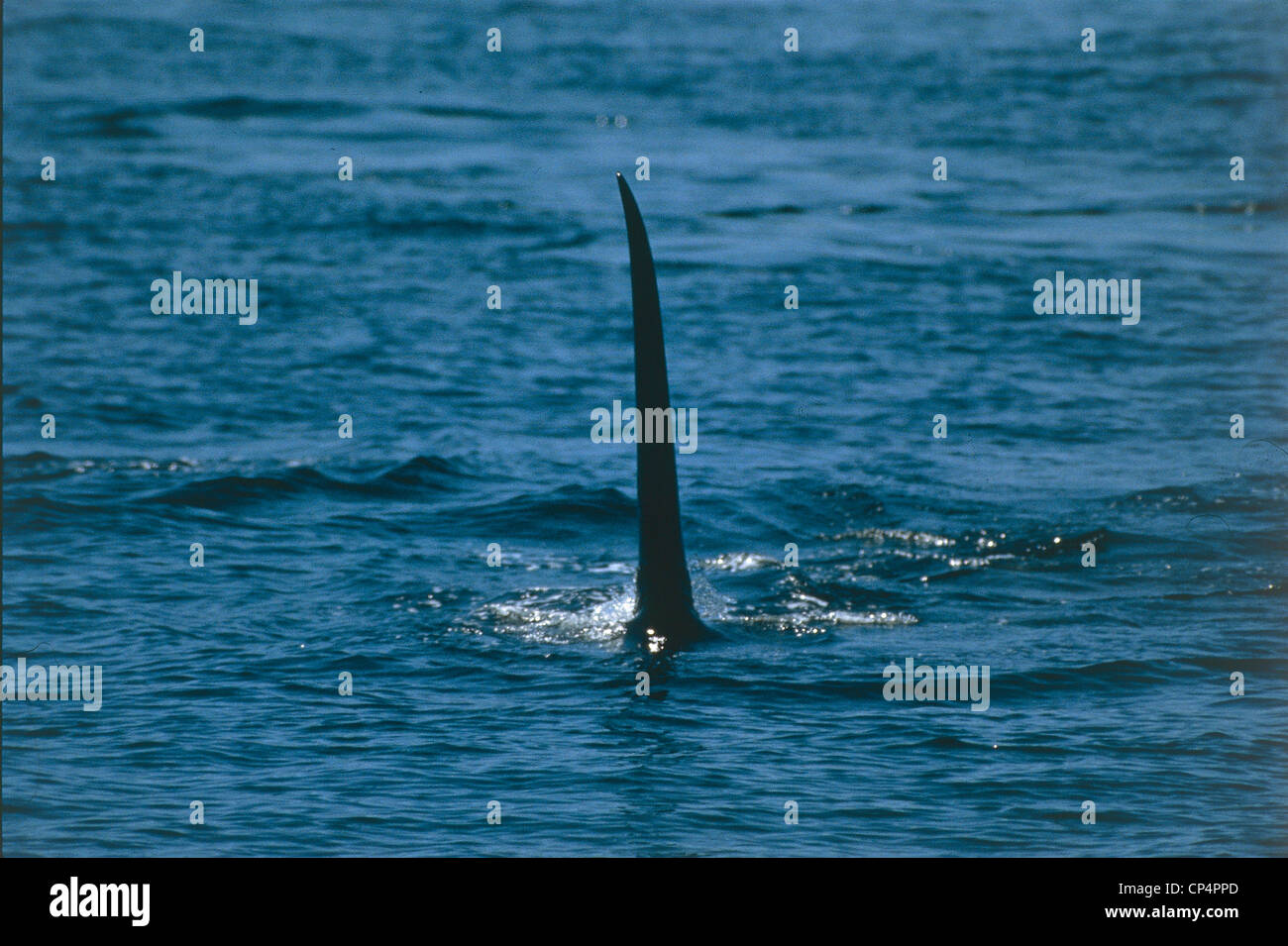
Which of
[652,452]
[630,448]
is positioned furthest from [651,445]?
[630,448]

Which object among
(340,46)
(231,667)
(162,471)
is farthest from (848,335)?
(340,46)

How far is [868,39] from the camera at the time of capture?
5566cm

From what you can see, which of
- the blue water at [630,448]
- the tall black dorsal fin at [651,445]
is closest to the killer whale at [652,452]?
the tall black dorsal fin at [651,445]

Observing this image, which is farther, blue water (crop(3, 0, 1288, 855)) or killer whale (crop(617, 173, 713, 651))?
killer whale (crop(617, 173, 713, 651))

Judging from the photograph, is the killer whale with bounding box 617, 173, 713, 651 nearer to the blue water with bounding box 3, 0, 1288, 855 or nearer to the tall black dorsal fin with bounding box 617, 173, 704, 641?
the tall black dorsal fin with bounding box 617, 173, 704, 641

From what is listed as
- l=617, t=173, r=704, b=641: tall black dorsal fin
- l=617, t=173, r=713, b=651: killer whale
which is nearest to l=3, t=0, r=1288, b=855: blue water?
l=617, t=173, r=713, b=651: killer whale

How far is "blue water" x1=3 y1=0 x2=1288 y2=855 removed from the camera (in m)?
13.5

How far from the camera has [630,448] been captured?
25344mm

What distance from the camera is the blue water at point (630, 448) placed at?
1354cm

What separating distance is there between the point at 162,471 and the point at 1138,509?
1278cm

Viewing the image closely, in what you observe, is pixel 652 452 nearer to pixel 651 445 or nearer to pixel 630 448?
pixel 651 445

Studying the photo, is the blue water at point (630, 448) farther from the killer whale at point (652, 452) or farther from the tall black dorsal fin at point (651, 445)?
the tall black dorsal fin at point (651, 445)

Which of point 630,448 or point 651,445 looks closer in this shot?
point 651,445

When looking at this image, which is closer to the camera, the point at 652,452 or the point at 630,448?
the point at 652,452
